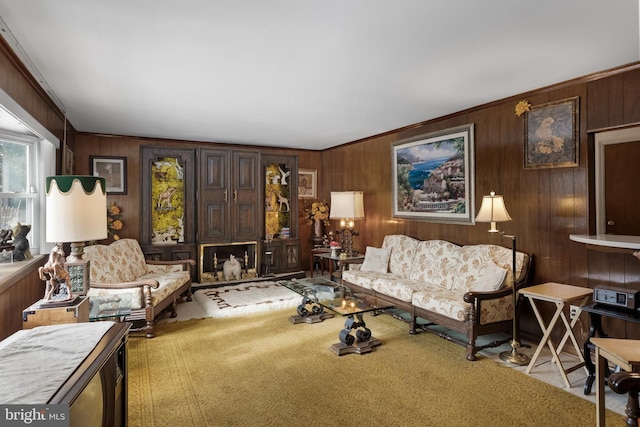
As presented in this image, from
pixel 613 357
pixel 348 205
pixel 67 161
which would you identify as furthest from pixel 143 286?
pixel 613 357

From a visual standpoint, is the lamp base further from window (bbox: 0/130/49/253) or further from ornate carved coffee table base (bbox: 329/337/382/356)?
window (bbox: 0/130/49/253)

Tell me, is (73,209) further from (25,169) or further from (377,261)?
(377,261)

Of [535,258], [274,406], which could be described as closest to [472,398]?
[274,406]

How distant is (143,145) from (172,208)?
110 centimetres

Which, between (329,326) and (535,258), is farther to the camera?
(329,326)

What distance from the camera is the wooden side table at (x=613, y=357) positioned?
1650 mm

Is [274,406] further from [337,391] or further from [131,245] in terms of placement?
[131,245]

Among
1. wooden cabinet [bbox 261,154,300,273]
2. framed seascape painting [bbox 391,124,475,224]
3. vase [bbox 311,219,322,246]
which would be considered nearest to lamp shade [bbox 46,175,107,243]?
framed seascape painting [bbox 391,124,475,224]

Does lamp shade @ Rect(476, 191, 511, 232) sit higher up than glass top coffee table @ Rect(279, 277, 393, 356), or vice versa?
lamp shade @ Rect(476, 191, 511, 232)

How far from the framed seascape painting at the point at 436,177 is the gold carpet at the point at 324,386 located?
5.35 feet

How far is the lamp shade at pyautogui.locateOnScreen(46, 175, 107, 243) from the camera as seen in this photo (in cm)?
204

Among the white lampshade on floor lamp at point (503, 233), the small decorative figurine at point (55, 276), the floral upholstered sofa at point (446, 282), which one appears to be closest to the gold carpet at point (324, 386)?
the white lampshade on floor lamp at point (503, 233)

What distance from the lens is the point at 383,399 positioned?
259 cm

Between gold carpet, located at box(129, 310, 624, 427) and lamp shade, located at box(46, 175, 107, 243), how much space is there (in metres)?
1.27
